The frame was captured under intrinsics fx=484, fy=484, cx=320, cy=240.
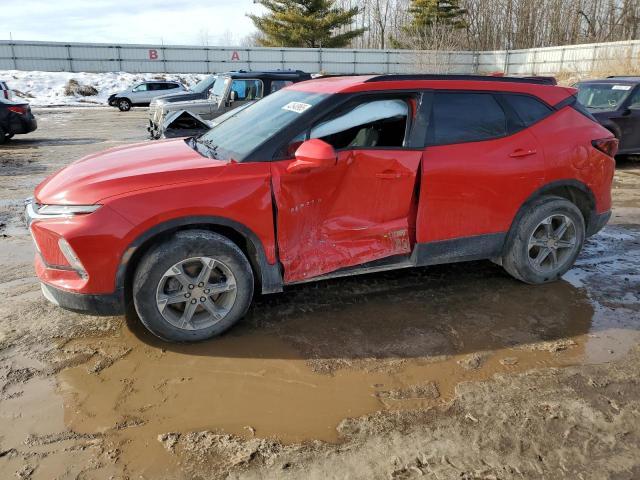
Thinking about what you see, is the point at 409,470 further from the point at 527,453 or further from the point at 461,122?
the point at 461,122

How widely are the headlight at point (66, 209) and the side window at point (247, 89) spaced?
8.51 meters

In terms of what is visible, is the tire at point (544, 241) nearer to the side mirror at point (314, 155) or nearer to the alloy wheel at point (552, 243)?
the alloy wheel at point (552, 243)

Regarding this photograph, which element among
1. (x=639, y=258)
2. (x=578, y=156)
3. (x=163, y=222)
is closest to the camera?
(x=163, y=222)

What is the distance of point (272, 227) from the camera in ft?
10.9

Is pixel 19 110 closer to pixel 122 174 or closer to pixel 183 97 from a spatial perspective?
pixel 183 97

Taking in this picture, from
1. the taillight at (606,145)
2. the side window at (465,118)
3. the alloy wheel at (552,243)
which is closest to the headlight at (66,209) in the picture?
the side window at (465,118)

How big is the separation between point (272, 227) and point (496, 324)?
1.85 meters

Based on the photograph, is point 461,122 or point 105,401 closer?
point 105,401

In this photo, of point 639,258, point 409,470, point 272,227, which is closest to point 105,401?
point 272,227

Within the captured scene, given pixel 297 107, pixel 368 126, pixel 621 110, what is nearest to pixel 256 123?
pixel 297 107

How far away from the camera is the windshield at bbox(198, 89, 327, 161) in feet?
11.5

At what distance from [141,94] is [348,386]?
25.8 meters

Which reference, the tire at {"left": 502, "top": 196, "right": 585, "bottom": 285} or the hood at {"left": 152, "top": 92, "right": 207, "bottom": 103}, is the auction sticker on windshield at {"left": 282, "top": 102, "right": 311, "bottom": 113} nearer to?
the tire at {"left": 502, "top": 196, "right": 585, "bottom": 285}

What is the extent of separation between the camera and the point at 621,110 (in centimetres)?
943
